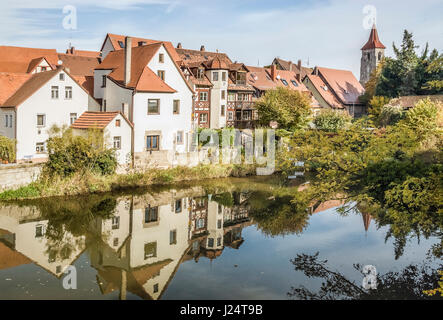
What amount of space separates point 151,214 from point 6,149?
9.30 meters

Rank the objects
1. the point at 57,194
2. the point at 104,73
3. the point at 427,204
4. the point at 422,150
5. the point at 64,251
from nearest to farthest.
Result: the point at 427,204
the point at 64,251
the point at 422,150
the point at 57,194
the point at 104,73

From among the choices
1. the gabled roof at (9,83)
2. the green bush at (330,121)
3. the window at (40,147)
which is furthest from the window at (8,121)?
the green bush at (330,121)

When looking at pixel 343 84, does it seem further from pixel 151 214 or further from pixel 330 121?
pixel 151 214

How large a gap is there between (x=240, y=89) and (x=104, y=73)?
42.4 ft

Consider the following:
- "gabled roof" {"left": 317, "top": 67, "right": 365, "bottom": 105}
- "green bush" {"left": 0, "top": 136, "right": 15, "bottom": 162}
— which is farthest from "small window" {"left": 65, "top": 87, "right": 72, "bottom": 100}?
"gabled roof" {"left": 317, "top": 67, "right": 365, "bottom": 105}

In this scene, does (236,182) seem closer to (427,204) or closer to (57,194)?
(57,194)

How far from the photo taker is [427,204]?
31.3ft

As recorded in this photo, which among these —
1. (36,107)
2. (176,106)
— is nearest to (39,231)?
(36,107)

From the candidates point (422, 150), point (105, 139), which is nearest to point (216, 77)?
point (105, 139)

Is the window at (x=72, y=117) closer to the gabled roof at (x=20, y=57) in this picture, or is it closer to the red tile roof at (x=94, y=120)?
the red tile roof at (x=94, y=120)

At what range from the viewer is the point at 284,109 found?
123 feet

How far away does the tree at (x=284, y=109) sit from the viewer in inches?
1473

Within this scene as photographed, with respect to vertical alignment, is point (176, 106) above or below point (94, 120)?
above

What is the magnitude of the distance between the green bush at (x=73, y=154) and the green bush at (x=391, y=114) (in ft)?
77.4
